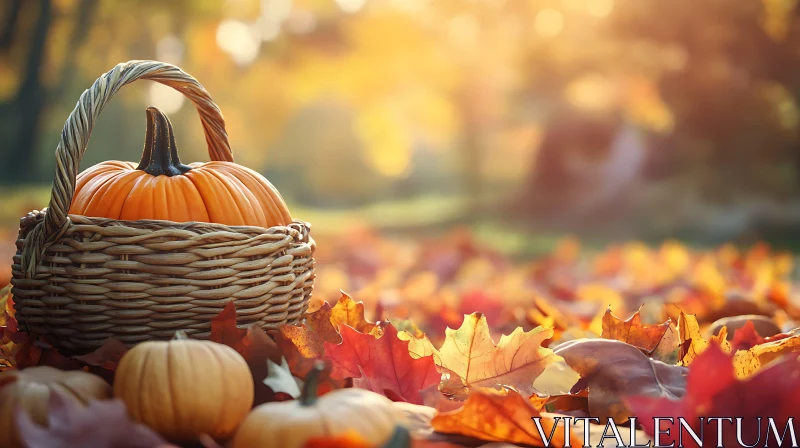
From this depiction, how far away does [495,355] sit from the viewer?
50.2 inches

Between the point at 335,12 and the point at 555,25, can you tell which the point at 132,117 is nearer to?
the point at 335,12

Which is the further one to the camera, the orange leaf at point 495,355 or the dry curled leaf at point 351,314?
the dry curled leaf at point 351,314

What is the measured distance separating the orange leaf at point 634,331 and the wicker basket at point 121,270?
0.68 meters

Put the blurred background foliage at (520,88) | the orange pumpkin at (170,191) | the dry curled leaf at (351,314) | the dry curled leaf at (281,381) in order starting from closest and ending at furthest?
the dry curled leaf at (281,381) → the orange pumpkin at (170,191) → the dry curled leaf at (351,314) → the blurred background foliage at (520,88)

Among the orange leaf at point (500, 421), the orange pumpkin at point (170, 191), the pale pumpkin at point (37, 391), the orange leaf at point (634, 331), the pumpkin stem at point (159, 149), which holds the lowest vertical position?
the pale pumpkin at point (37, 391)

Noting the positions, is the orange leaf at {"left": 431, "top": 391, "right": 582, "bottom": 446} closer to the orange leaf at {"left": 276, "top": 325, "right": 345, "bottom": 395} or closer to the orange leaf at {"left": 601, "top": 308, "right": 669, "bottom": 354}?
the orange leaf at {"left": 276, "top": 325, "right": 345, "bottom": 395}

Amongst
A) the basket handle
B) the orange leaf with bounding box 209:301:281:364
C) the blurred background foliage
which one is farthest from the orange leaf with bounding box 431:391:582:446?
the blurred background foliage

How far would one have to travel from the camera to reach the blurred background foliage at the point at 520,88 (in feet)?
26.0

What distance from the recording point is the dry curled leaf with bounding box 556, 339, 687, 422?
1199mm

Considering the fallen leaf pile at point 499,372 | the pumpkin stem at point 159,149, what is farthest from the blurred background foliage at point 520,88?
the fallen leaf pile at point 499,372

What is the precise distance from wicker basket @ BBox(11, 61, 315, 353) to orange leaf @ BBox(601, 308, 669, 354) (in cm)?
68

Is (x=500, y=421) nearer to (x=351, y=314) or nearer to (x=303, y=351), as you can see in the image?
(x=303, y=351)

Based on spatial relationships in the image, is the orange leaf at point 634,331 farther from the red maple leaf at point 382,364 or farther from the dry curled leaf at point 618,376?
the red maple leaf at point 382,364

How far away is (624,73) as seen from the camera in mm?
8484
